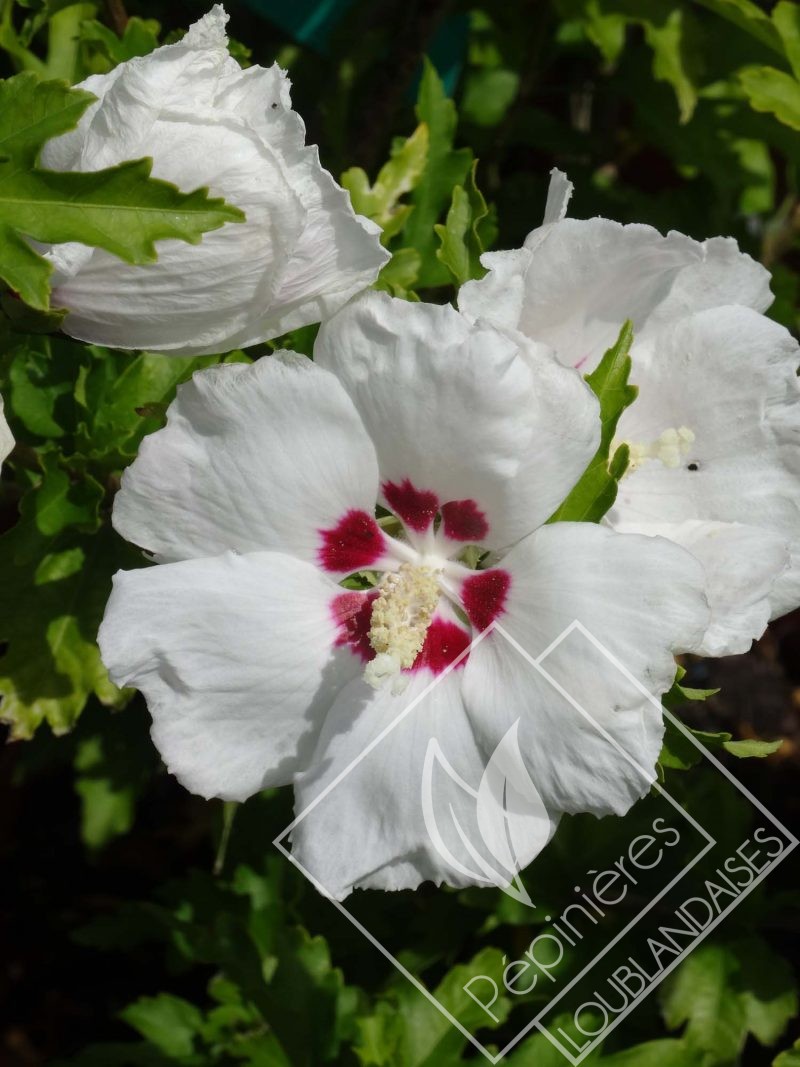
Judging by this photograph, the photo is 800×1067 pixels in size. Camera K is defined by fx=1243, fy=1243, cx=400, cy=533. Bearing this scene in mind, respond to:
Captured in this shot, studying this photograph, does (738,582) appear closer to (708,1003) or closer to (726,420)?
(726,420)

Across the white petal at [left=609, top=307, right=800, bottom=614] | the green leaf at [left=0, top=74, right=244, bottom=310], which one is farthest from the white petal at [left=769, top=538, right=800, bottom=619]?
the green leaf at [left=0, top=74, right=244, bottom=310]

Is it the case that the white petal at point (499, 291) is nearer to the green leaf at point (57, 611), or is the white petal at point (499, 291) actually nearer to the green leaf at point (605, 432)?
the green leaf at point (605, 432)

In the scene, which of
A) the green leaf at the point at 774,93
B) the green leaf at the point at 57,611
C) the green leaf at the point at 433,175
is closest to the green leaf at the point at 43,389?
the green leaf at the point at 57,611

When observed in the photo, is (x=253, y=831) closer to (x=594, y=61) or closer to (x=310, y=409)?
(x=310, y=409)

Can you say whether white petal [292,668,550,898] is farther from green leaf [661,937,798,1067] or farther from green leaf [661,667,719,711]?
green leaf [661,937,798,1067]

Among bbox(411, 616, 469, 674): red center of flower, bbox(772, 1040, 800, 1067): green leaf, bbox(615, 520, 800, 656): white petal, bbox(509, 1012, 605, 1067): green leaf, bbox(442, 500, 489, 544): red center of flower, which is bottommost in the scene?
bbox(509, 1012, 605, 1067): green leaf

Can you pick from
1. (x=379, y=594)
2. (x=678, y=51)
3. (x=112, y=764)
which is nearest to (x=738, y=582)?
(x=379, y=594)
